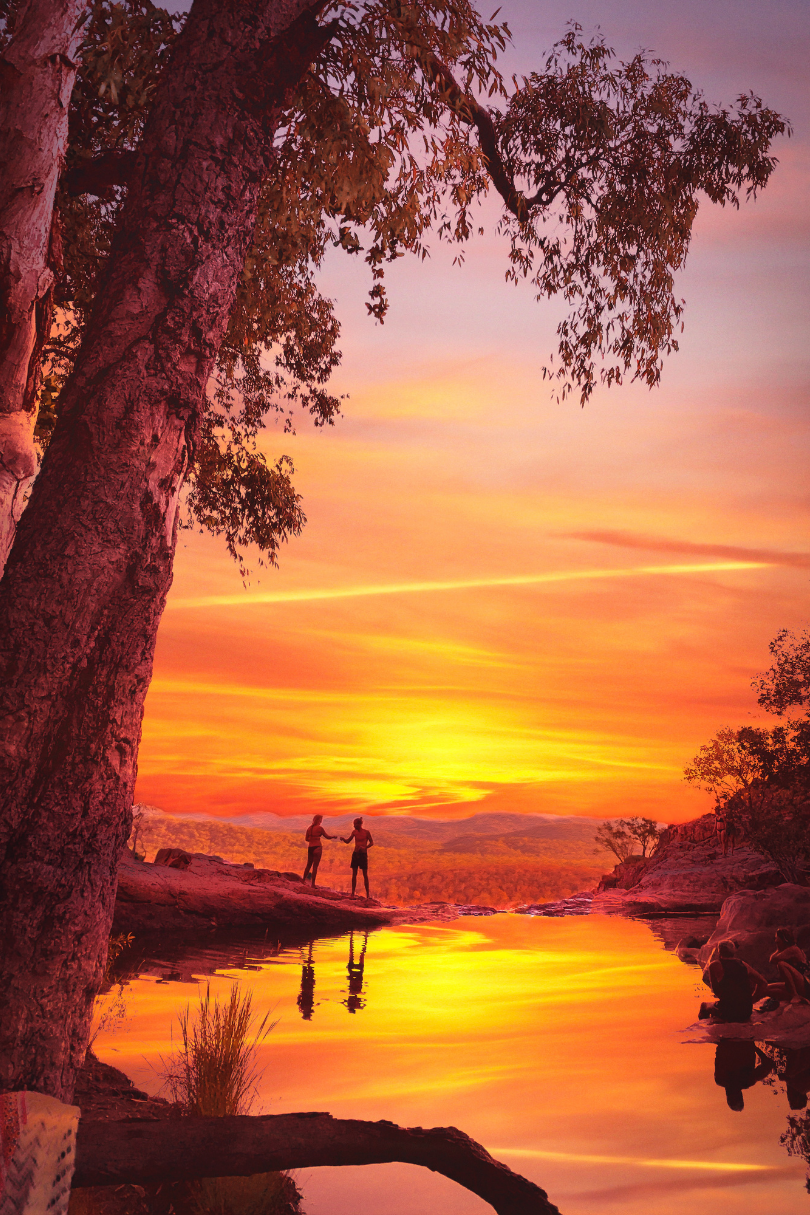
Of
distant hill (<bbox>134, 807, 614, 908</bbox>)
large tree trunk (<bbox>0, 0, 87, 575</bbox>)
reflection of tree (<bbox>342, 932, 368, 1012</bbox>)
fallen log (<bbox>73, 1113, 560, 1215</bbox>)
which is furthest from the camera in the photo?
distant hill (<bbox>134, 807, 614, 908</bbox>)

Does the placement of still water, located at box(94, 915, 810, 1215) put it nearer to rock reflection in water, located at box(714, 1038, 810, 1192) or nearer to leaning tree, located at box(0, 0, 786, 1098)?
rock reflection in water, located at box(714, 1038, 810, 1192)

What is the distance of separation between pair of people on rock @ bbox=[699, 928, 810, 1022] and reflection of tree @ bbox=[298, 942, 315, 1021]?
425cm

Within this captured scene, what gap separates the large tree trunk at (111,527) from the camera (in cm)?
378

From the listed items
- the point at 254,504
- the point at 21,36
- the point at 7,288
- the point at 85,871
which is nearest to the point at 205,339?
the point at 7,288

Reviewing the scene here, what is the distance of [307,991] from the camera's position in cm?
991

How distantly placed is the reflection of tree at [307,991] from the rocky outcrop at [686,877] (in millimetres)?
12356

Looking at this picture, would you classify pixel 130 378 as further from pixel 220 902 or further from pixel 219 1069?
pixel 220 902

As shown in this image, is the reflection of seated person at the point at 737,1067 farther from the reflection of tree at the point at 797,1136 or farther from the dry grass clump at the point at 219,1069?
the dry grass clump at the point at 219,1069

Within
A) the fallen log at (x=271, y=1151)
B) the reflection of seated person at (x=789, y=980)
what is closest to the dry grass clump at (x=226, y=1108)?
the fallen log at (x=271, y=1151)

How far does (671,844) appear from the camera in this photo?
29.9 meters

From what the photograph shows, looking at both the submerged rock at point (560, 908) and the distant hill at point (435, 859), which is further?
the distant hill at point (435, 859)

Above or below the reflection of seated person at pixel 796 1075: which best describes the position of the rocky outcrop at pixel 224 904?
below

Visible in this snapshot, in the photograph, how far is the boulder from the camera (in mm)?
12430

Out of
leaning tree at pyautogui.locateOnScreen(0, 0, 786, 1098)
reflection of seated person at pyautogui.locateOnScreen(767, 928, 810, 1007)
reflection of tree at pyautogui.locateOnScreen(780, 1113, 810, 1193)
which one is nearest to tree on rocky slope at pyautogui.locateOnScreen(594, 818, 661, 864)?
reflection of seated person at pyautogui.locateOnScreen(767, 928, 810, 1007)
